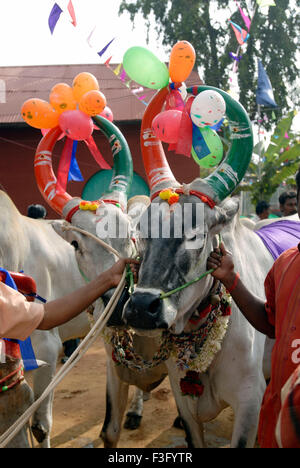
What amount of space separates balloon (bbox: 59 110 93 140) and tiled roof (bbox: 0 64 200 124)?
21.4 ft

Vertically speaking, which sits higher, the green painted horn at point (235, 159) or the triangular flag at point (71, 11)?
the triangular flag at point (71, 11)

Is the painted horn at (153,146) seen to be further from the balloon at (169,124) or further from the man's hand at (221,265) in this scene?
the man's hand at (221,265)

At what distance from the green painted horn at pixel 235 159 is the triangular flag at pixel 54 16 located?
2951 millimetres

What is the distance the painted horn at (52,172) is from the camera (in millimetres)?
3293

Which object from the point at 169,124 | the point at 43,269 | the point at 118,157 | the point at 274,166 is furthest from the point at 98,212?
the point at 274,166

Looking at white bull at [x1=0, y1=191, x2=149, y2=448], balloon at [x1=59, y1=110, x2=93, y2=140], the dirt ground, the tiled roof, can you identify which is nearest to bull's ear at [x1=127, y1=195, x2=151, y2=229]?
white bull at [x1=0, y1=191, x2=149, y2=448]

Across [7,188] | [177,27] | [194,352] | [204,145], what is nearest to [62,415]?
[194,352]

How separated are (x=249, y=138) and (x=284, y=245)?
1232 millimetres

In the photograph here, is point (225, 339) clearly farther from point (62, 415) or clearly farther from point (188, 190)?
point (62, 415)

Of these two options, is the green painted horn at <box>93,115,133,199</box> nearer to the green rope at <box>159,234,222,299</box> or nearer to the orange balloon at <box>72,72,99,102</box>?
the orange balloon at <box>72,72,99,102</box>

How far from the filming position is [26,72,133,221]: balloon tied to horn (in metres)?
3.12

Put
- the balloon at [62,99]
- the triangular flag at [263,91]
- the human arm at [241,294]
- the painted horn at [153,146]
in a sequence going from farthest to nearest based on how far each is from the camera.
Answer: the triangular flag at [263,91] < the balloon at [62,99] < the painted horn at [153,146] < the human arm at [241,294]

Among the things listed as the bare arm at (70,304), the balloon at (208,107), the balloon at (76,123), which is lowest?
the bare arm at (70,304)

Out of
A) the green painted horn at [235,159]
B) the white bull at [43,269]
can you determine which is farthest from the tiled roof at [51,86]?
the green painted horn at [235,159]
